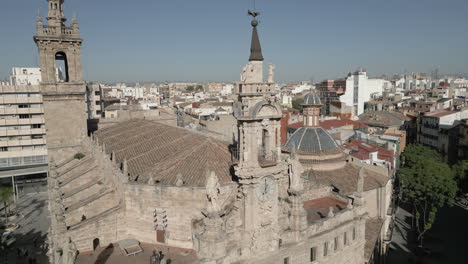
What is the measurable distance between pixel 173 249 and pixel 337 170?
15.6 m

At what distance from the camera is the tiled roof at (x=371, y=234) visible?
22.9 m

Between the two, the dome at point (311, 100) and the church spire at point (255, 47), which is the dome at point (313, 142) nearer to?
the dome at point (311, 100)

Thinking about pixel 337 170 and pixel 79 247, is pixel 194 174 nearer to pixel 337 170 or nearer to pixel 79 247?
pixel 79 247

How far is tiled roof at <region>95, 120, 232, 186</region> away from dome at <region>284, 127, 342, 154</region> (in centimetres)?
792

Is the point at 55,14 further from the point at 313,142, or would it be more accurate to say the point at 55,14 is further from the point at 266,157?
the point at 266,157

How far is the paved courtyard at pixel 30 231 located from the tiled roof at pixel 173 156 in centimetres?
1167

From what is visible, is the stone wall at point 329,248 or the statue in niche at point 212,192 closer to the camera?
the statue in niche at point 212,192

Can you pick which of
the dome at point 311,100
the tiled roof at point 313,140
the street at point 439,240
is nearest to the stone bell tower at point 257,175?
the tiled roof at point 313,140

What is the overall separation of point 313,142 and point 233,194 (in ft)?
43.3

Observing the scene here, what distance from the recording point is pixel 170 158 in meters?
25.4

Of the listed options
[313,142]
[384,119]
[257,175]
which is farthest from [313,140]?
[384,119]

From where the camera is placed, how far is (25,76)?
76562 millimetres

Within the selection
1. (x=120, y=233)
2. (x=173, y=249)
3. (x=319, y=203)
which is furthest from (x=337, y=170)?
(x=120, y=233)

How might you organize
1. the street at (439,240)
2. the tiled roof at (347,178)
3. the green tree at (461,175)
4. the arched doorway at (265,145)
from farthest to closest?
the green tree at (461,175)
the street at (439,240)
the tiled roof at (347,178)
the arched doorway at (265,145)
